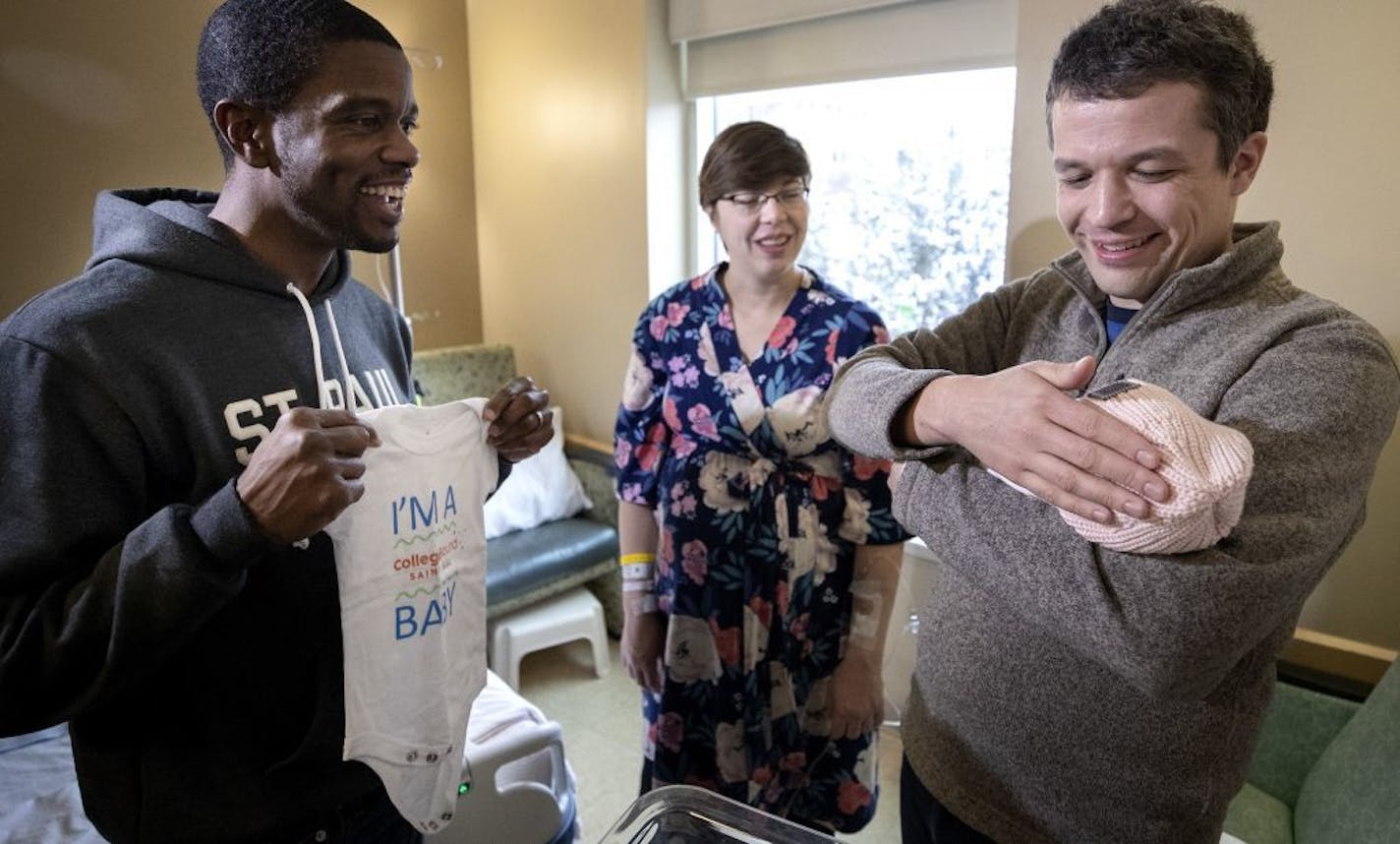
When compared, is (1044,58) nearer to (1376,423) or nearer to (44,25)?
(1376,423)

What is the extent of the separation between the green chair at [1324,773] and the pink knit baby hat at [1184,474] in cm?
101

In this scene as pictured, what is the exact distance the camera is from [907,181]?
246 centimetres

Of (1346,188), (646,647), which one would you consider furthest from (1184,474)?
(1346,188)

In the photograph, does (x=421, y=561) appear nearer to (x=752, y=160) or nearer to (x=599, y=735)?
(x=752, y=160)

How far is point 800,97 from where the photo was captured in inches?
105

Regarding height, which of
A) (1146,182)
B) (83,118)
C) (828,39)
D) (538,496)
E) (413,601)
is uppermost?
(828,39)

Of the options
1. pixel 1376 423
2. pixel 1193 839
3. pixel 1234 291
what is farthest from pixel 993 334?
pixel 1193 839

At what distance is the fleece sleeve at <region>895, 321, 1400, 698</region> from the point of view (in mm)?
→ 649

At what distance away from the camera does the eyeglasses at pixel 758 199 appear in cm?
156

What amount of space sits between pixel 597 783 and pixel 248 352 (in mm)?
1844

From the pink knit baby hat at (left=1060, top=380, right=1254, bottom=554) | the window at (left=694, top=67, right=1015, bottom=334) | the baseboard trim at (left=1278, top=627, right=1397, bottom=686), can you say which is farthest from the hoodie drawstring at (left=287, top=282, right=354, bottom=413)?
the baseboard trim at (left=1278, top=627, right=1397, bottom=686)

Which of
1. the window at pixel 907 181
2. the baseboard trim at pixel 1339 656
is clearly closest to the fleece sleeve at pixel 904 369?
the baseboard trim at pixel 1339 656

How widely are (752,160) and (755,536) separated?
69 centimetres

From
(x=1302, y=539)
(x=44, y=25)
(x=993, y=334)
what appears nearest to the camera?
(x=1302, y=539)
